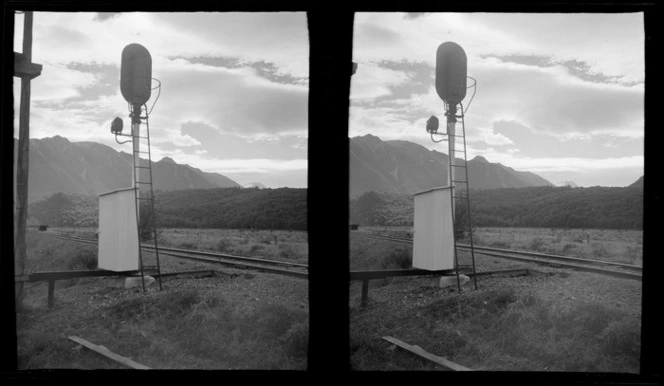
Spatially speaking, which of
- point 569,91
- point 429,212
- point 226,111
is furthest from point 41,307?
point 569,91

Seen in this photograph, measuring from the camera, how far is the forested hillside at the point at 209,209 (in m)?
2.07

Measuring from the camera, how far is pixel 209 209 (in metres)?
2.14

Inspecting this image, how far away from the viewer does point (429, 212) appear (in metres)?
2.17

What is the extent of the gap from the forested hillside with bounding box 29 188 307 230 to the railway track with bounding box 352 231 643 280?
33 centimetres

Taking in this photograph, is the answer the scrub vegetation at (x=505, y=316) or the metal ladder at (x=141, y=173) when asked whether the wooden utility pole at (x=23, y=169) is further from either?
the scrub vegetation at (x=505, y=316)

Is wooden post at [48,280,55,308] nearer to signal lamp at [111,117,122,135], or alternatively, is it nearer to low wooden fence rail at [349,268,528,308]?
signal lamp at [111,117,122,135]

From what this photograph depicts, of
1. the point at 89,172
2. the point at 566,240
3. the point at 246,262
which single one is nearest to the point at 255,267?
the point at 246,262

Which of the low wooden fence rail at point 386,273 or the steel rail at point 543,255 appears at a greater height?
the steel rail at point 543,255

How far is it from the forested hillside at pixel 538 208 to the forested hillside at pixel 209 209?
298mm

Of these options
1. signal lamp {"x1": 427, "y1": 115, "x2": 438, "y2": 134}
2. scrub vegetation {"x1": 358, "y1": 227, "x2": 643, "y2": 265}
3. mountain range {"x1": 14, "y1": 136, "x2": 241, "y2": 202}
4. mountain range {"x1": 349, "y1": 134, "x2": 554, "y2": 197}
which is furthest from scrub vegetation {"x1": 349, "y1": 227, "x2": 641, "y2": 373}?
mountain range {"x1": 14, "y1": 136, "x2": 241, "y2": 202}

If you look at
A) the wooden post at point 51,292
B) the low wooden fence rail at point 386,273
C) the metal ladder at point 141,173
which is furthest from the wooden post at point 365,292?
the wooden post at point 51,292

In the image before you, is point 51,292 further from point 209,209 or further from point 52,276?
point 209,209

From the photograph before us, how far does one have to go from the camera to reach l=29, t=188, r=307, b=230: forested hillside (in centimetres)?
207

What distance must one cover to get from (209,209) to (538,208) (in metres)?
1.49
